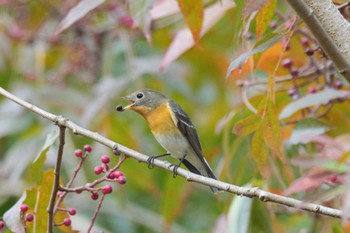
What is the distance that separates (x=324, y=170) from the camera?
9.18 ft

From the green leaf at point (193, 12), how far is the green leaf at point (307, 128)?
63cm

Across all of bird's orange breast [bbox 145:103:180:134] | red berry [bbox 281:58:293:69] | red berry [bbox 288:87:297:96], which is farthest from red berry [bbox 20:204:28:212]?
bird's orange breast [bbox 145:103:180:134]

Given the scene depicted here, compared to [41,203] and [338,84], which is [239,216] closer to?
[338,84]

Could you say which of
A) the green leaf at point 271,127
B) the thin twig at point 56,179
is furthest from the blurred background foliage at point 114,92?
the thin twig at point 56,179

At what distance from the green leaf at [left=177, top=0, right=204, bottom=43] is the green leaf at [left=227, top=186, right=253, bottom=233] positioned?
0.89m

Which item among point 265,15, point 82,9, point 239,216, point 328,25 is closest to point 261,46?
point 265,15

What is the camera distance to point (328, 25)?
2.52 metres

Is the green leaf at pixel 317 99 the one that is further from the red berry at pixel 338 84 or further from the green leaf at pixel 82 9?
the green leaf at pixel 82 9

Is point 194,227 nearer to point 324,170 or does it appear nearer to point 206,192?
point 206,192

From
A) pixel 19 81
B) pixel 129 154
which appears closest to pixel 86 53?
pixel 19 81

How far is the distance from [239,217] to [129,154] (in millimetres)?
1000

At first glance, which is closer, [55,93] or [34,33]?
[55,93]

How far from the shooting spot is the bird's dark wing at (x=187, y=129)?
14.4ft

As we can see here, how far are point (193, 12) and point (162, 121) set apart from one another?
149cm
